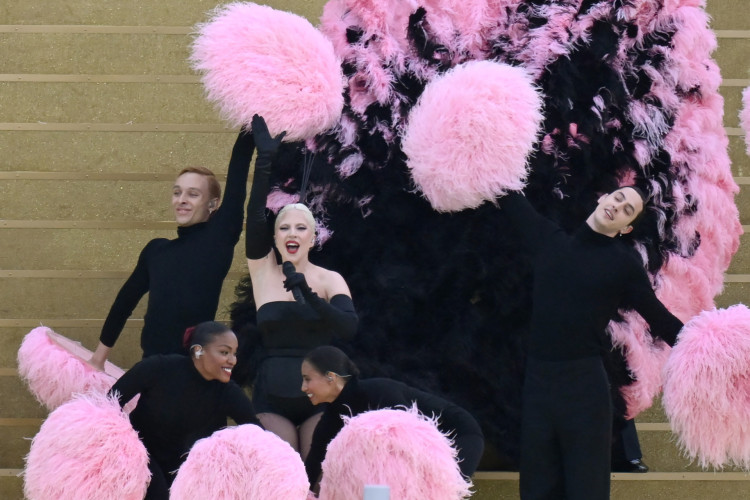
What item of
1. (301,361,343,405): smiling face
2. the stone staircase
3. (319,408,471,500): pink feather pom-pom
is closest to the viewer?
(319,408,471,500): pink feather pom-pom

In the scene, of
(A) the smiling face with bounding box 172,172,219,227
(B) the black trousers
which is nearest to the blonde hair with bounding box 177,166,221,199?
(A) the smiling face with bounding box 172,172,219,227

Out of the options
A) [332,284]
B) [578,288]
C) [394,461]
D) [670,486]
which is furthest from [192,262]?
[670,486]

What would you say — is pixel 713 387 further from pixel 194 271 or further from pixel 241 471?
pixel 194 271

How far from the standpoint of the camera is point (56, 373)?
11.5 ft

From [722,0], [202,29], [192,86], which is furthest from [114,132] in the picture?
[722,0]

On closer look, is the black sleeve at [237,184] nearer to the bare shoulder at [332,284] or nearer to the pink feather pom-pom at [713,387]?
the bare shoulder at [332,284]

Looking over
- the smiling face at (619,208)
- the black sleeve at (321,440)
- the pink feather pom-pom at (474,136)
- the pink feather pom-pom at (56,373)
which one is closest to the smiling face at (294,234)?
the pink feather pom-pom at (474,136)

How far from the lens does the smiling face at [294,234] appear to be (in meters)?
3.35

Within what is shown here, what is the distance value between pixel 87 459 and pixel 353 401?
0.72m

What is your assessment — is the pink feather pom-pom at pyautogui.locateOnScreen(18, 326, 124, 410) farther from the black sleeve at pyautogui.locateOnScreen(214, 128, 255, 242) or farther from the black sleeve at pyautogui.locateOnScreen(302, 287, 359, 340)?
the black sleeve at pyautogui.locateOnScreen(302, 287, 359, 340)

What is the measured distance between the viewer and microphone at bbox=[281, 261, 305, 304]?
3238 mm

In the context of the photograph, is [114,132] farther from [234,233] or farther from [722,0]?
[722,0]

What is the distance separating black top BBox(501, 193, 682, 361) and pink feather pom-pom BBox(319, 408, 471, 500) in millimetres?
539

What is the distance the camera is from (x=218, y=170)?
473 cm
